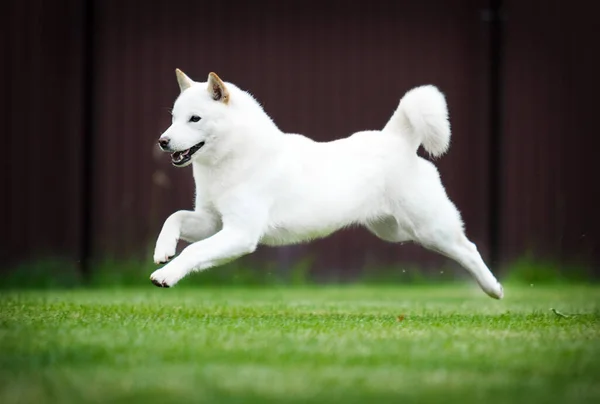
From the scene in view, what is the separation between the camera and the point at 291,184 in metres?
4.34

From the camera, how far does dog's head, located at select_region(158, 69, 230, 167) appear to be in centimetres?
413

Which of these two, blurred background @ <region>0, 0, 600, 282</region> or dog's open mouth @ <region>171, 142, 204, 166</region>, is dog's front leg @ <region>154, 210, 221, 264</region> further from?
blurred background @ <region>0, 0, 600, 282</region>

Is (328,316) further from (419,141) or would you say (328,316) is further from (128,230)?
(128,230)

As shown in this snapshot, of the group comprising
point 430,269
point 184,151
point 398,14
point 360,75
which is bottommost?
point 430,269

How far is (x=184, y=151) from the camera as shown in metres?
4.20

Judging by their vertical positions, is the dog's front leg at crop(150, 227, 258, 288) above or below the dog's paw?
above

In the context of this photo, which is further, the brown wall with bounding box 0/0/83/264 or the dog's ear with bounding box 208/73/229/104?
the brown wall with bounding box 0/0/83/264

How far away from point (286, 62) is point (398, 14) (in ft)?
3.00

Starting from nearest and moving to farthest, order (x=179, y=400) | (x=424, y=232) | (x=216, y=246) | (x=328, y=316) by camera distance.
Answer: (x=179, y=400) < (x=216, y=246) < (x=328, y=316) < (x=424, y=232)

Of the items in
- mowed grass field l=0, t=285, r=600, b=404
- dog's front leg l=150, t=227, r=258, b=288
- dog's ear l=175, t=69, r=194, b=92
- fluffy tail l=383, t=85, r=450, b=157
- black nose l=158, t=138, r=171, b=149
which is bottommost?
mowed grass field l=0, t=285, r=600, b=404

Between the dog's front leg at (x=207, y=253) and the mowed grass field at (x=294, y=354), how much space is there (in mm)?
184

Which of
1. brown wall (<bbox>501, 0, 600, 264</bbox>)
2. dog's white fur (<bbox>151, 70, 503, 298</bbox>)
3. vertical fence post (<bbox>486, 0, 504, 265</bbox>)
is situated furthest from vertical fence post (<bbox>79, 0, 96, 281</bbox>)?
dog's white fur (<bbox>151, 70, 503, 298</bbox>)

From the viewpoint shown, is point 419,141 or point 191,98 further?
point 419,141

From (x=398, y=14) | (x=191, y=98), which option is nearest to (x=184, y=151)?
(x=191, y=98)
